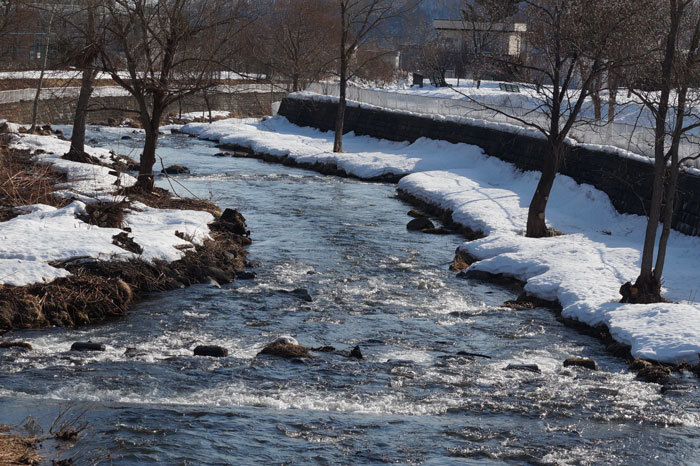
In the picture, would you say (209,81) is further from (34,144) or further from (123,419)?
(123,419)

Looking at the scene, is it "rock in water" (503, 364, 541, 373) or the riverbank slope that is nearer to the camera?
"rock in water" (503, 364, 541, 373)

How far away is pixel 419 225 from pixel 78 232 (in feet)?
29.8

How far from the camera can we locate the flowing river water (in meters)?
8.71

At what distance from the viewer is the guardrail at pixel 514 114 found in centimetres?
2127

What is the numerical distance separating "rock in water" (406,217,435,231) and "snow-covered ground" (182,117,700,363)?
0.89 meters

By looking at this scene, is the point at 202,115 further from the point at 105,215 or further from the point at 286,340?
the point at 286,340

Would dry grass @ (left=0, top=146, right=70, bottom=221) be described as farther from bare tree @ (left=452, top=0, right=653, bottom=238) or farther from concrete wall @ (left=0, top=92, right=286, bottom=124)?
bare tree @ (left=452, top=0, right=653, bottom=238)

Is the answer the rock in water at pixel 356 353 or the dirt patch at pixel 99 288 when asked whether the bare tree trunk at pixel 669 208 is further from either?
the dirt patch at pixel 99 288

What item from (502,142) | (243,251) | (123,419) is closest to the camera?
(123,419)

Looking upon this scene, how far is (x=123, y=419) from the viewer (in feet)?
29.7

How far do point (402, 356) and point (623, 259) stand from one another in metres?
7.40

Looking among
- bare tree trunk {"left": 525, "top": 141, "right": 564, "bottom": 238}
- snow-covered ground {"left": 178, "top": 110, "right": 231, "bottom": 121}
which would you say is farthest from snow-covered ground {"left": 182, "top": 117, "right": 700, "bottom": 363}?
snow-covered ground {"left": 178, "top": 110, "right": 231, "bottom": 121}

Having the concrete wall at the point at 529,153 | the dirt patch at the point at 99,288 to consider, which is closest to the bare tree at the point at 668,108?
the concrete wall at the point at 529,153

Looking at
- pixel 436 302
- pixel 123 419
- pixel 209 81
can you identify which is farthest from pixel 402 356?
pixel 209 81
